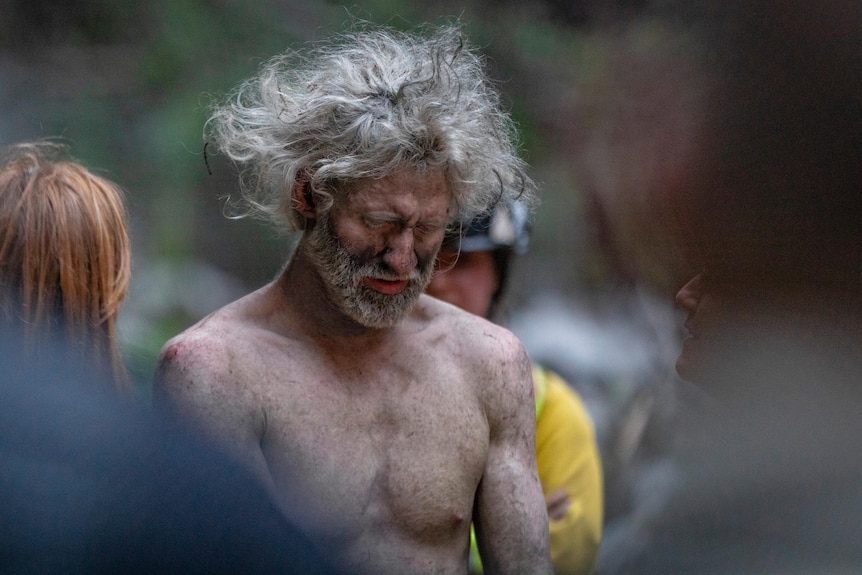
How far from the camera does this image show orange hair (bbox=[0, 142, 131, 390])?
1626 millimetres

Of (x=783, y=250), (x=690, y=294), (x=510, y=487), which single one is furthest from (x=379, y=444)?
(x=783, y=250)

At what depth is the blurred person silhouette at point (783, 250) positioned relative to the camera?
1.55 ft

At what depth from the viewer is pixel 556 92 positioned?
4.47 meters

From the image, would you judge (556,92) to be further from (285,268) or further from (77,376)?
(77,376)

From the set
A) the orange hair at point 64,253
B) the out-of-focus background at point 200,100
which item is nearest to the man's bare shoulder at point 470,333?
the orange hair at point 64,253

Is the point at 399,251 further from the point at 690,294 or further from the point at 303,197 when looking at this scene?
the point at 690,294

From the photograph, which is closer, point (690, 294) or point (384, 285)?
point (690, 294)

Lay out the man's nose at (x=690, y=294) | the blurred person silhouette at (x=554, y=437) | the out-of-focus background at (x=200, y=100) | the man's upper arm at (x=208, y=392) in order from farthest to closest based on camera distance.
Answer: the out-of-focus background at (x=200, y=100) < the blurred person silhouette at (x=554, y=437) < the man's upper arm at (x=208, y=392) < the man's nose at (x=690, y=294)

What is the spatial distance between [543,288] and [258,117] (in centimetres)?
282

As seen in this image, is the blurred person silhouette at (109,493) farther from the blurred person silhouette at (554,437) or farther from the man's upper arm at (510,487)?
the blurred person silhouette at (554,437)

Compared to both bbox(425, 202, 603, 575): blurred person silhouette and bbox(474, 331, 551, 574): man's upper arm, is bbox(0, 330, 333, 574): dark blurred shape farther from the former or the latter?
bbox(425, 202, 603, 575): blurred person silhouette

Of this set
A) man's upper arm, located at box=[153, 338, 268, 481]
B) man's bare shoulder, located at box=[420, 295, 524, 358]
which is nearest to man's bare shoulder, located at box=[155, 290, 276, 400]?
man's upper arm, located at box=[153, 338, 268, 481]

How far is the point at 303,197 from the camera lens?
1.98 metres

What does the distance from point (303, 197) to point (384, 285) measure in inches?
9.8
